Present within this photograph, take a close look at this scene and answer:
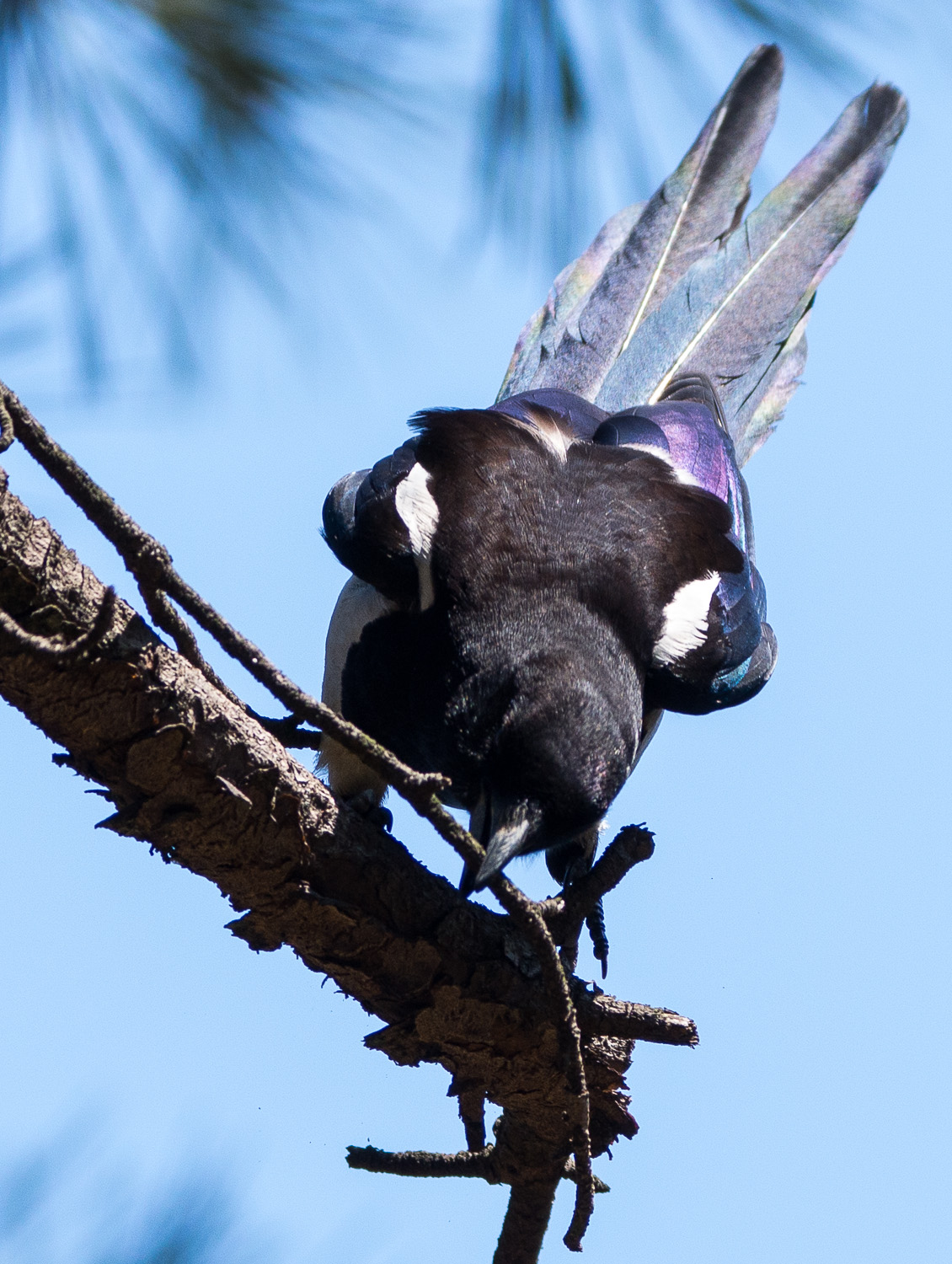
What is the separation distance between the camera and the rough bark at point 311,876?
4.83 feet

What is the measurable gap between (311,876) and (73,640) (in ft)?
1.68

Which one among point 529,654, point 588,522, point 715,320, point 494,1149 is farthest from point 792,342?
point 494,1149

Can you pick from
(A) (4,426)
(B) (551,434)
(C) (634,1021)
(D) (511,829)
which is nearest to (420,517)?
(B) (551,434)

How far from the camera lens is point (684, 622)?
256cm

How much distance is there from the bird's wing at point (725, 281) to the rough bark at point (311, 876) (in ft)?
7.39

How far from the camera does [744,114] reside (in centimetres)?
392

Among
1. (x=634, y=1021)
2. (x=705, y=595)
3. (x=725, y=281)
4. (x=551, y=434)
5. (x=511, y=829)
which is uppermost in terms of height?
(x=725, y=281)

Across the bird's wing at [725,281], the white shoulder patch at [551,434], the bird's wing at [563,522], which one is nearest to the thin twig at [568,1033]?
the bird's wing at [563,522]

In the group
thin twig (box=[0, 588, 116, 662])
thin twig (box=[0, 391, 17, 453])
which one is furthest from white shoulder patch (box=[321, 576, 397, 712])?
thin twig (box=[0, 391, 17, 453])

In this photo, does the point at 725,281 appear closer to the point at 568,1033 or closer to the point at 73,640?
the point at 568,1033

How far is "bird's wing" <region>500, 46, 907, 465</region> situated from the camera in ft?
12.7

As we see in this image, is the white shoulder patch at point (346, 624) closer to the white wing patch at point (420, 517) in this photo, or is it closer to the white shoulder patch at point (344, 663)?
the white shoulder patch at point (344, 663)

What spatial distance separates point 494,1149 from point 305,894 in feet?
2.26

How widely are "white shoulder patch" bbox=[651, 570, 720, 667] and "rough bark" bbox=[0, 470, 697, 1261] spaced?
0.75 meters
